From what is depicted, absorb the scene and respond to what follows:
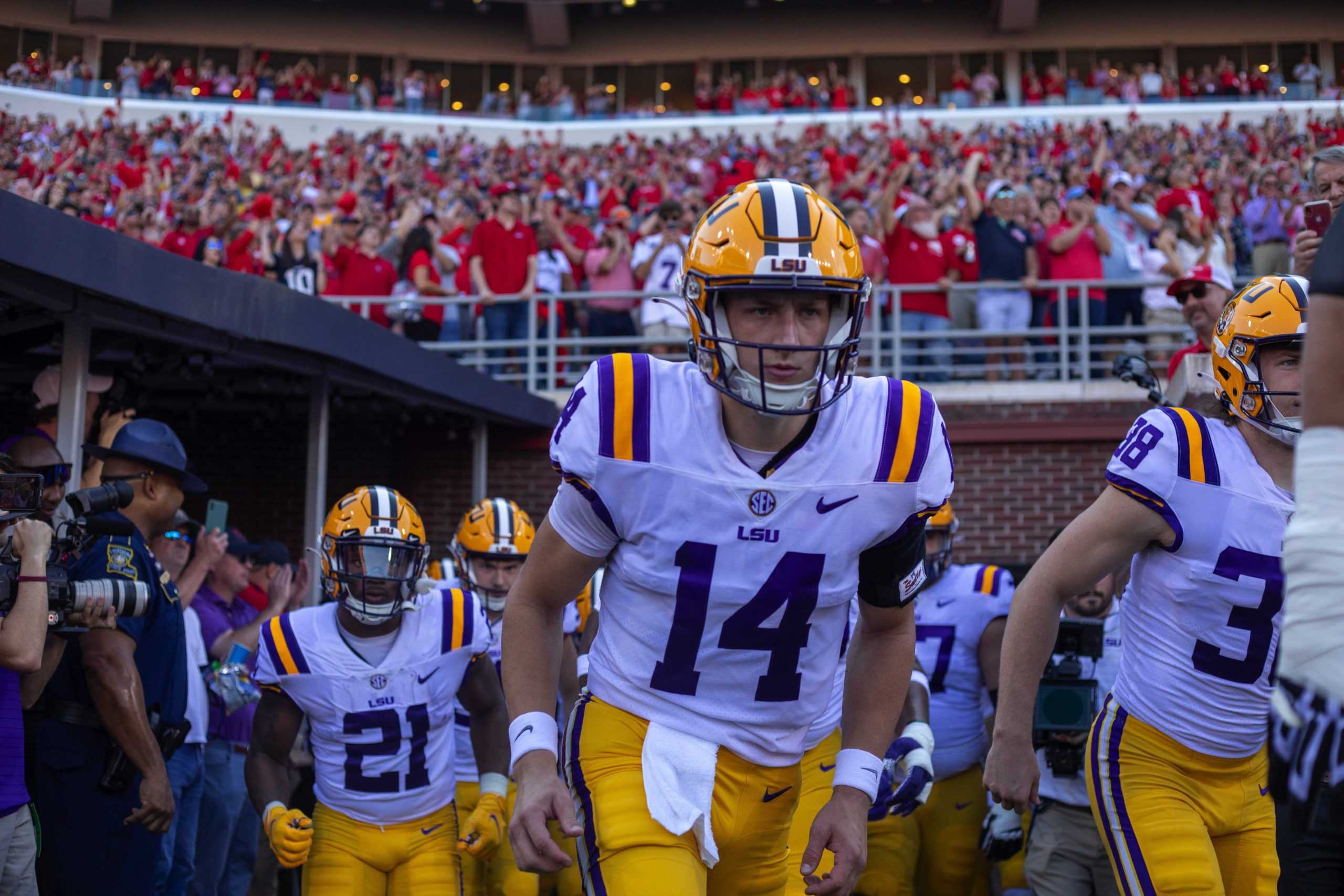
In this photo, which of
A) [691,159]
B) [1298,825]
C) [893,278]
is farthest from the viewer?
[691,159]

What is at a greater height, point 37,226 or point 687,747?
point 37,226

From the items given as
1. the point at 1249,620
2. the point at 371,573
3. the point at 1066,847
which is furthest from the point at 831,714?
the point at 1066,847

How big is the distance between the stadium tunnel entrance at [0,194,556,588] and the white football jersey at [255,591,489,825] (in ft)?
5.58

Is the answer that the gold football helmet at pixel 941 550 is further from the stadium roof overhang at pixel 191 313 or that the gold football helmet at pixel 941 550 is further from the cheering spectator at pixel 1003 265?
the cheering spectator at pixel 1003 265

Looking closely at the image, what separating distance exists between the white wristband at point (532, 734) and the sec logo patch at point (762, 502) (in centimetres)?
62

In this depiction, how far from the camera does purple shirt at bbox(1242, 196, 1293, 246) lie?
13.3 meters

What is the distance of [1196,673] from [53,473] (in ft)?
14.5

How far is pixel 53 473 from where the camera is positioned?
5688mm

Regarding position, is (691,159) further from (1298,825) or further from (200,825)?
(1298,825)

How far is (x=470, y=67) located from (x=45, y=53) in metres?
9.98

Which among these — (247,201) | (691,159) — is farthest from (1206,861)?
(691,159)

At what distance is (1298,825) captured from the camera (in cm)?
199

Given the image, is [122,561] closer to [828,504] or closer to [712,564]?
[712,564]

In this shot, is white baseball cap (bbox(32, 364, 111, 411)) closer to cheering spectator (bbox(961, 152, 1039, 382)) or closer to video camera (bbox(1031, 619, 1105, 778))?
video camera (bbox(1031, 619, 1105, 778))
